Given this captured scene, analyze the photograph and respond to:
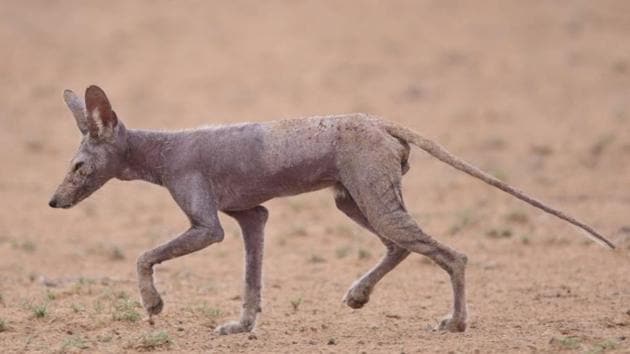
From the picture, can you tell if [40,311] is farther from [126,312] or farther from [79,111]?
[79,111]

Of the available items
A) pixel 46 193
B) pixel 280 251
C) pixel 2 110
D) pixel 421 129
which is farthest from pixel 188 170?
pixel 2 110

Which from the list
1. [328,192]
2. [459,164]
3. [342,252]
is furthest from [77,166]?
[328,192]

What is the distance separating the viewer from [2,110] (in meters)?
23.2

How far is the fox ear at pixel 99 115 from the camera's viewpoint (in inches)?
303

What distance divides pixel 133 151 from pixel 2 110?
16.1 m

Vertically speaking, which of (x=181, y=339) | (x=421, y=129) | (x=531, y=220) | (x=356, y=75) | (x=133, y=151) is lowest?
(x=181, y=339)

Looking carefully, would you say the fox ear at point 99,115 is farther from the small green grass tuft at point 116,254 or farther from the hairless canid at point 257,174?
the small green grass tuft at point 116,254

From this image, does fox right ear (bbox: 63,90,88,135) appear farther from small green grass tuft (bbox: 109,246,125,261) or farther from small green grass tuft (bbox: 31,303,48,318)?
small green grass tuft (bbox: 109,246,125,261)

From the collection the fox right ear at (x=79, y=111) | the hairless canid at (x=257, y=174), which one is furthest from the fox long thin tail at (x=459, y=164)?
the fox right ear at (x=79, y=111)

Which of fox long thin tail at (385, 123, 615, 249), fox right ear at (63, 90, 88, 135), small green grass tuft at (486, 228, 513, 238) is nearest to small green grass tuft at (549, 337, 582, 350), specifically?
fox long thin tail at (385, 123, 615, 249)

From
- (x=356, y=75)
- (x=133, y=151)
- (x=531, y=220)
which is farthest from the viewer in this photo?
(x=356, y=75)

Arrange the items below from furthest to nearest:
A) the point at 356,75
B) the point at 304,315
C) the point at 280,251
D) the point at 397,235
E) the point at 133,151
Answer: the point at 356,75 < the point at 280,251 < the point at 304,315 < the point at 133,151 < the point at 397,235

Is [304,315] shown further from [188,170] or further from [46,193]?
[46,193]

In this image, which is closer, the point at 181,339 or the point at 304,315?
the point at 181,339
